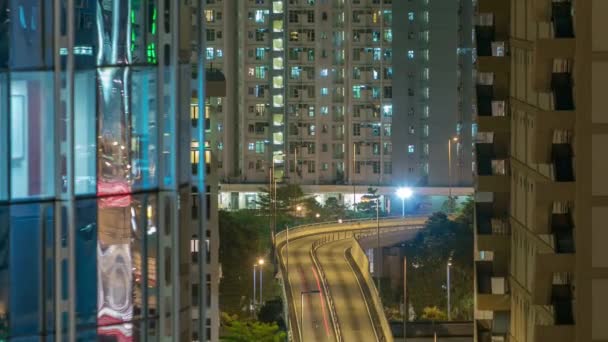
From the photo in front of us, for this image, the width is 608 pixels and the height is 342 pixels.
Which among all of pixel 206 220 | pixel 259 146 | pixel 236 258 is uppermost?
pixel 206 220

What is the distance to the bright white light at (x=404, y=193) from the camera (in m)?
54.1

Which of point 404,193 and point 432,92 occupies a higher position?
point 432,92

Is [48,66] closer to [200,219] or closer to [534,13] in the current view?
[200,219]

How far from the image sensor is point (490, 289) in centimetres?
1155

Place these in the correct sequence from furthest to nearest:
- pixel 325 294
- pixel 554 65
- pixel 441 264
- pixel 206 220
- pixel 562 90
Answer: pixel 441 264 → pixel 325 294 → pixel 554 65 → pixel 562 90 → pixel 206 220

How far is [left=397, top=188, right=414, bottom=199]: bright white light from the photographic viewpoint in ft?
178

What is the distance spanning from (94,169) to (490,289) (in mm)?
5388

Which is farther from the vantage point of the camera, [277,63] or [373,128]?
[373,128]

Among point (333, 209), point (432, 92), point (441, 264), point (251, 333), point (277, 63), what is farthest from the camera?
point (277, 63)

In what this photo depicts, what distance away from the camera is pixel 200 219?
23.5 ft

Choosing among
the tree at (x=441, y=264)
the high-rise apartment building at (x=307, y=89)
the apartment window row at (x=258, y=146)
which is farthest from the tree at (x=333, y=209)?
the tree at (x=441, y=264)

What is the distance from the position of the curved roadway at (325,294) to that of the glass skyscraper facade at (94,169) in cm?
2207

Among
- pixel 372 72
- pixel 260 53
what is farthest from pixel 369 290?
pixel 260 53

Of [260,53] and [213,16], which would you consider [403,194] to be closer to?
[260,53]
